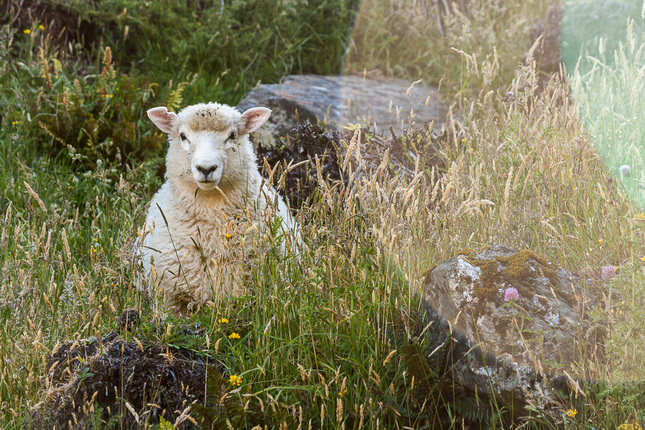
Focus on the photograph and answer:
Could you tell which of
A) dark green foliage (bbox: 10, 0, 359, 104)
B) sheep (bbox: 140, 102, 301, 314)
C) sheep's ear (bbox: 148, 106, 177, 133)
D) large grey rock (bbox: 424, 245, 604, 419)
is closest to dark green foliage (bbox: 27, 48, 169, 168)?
dark green foliage (bbox: 10, 0, 359, 104)

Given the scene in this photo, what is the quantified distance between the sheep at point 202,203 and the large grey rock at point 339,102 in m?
2.40

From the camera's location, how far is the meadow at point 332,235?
9.99 feet

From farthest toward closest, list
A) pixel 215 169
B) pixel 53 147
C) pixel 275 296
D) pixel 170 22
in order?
1. pixel 170 22
2. pixel 53 147
3. pixel 215 169
4. pixel 275 296

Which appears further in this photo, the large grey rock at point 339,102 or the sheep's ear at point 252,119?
the large grey rock at point 339,102

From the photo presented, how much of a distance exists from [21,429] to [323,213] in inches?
75.3

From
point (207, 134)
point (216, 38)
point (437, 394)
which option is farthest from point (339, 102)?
point (437, 394)

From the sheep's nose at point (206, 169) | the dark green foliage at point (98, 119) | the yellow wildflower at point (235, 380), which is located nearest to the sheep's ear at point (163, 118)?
the sheep's nose at point (206, 169)

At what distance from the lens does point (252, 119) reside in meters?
4.66

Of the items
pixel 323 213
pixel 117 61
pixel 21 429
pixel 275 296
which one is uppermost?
pixel 117 61

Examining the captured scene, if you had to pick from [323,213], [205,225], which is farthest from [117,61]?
[323,213]

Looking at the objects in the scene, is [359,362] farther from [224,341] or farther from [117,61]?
[117,61]

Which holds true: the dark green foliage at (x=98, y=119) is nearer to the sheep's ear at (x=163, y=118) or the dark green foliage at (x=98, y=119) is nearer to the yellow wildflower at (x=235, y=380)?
the sheep's ear at (x=163, y=118)

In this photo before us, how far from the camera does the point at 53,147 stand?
6.76 meters

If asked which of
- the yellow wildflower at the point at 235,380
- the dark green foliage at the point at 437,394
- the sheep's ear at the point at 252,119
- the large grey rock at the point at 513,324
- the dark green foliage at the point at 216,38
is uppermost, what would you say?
the dark green foliage at the point at 216,38
